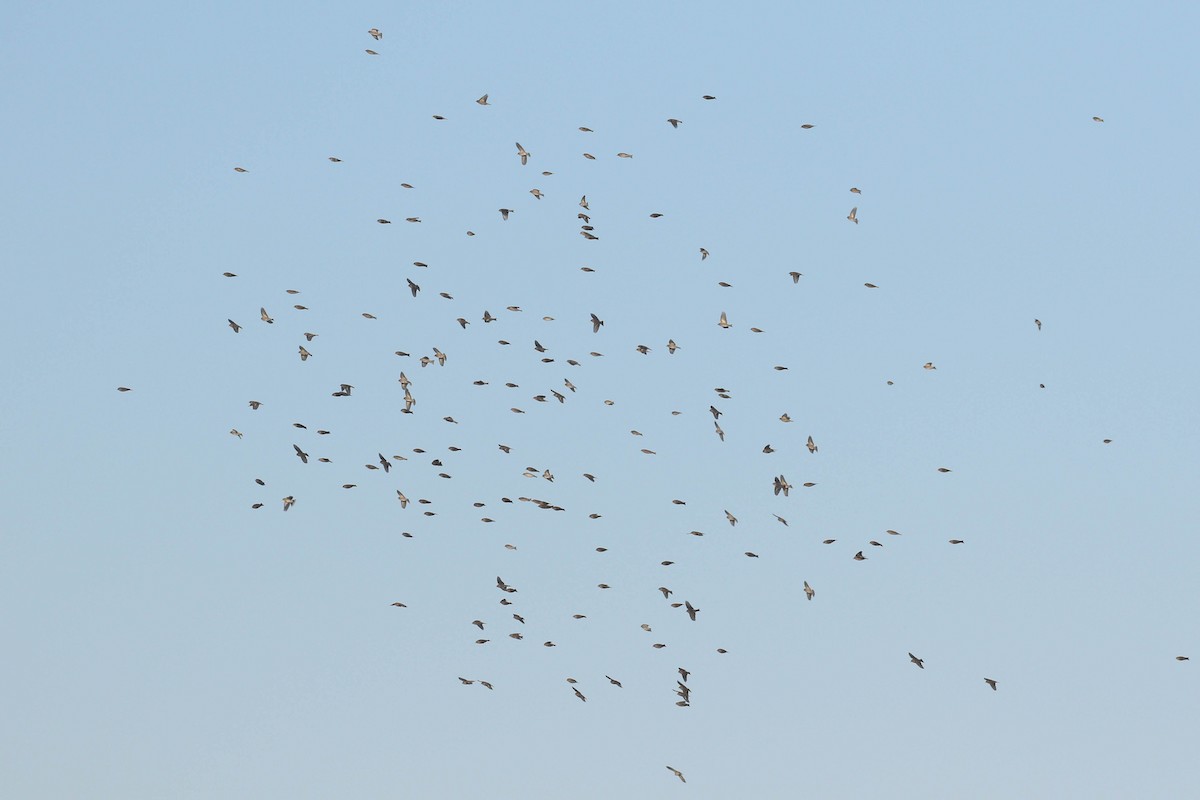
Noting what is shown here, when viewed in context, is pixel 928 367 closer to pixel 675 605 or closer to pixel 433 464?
pixel 675 605

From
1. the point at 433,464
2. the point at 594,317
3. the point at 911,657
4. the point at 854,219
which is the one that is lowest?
the point at 911,657

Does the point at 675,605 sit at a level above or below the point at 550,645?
above

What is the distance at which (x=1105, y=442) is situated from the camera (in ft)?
277

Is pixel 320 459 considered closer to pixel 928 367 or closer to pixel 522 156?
pixel 522 156

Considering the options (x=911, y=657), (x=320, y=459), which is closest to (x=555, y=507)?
(x=320, y=459)

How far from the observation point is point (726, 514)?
79.2 meters

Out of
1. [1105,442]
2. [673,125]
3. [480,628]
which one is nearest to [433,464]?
[480,628]

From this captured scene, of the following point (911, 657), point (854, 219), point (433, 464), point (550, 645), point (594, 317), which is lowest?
point (550, 645)

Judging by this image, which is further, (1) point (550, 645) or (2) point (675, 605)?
(1) point (550, 645)

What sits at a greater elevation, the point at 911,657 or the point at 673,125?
the point at 673,125

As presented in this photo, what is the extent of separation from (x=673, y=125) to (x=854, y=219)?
390 inches

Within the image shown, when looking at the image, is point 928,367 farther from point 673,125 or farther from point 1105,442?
point 673,125

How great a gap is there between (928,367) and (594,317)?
16958 mm

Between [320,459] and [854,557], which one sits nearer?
[320,459]
